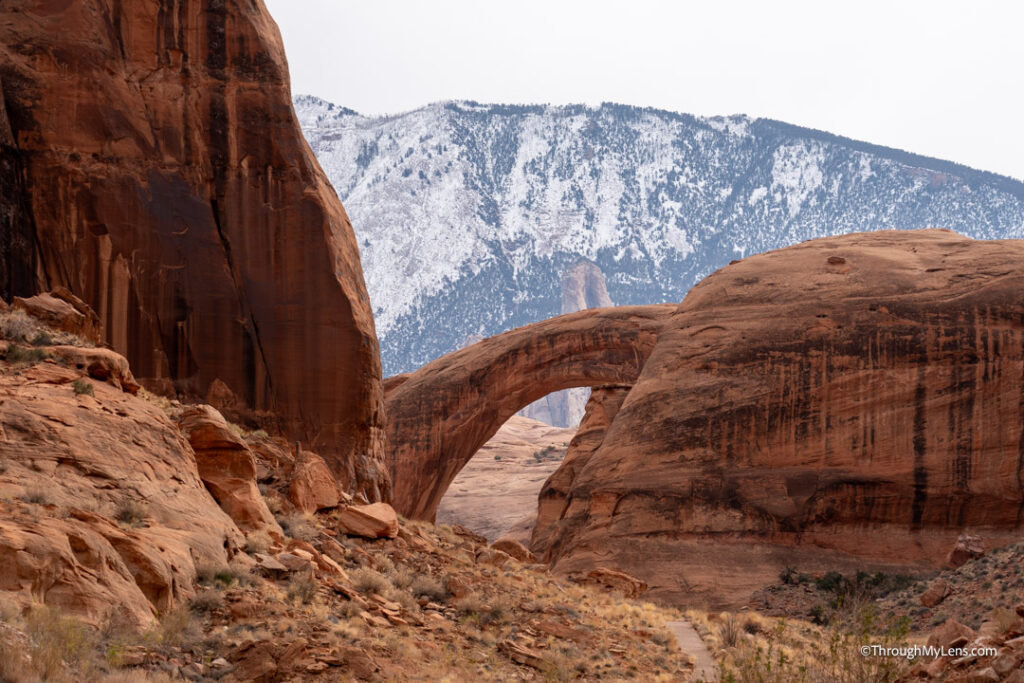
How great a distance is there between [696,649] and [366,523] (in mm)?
4719

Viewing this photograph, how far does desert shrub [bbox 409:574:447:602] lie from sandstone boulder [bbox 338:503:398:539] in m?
1.49

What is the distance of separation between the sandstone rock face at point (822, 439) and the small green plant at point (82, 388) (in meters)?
14.4

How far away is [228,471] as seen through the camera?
42.4ft

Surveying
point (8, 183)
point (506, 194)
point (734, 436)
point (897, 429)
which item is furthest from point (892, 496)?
point (506, 194)

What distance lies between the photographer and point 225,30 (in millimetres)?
19812

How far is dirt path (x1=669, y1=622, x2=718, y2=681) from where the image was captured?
46.3 ft

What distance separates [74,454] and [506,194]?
148 meters

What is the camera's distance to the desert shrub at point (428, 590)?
43.3 ft

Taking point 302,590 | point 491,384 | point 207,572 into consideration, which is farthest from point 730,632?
point 491,384

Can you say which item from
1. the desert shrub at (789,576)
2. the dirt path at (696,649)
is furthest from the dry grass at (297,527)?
the desert shrub at (789,576)

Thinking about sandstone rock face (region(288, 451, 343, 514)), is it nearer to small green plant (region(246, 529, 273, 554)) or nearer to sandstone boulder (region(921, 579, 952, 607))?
small green plant (region(246, 529, 273, 554))

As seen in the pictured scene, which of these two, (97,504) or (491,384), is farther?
(491,384)

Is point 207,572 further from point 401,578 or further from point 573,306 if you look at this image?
point 573,306

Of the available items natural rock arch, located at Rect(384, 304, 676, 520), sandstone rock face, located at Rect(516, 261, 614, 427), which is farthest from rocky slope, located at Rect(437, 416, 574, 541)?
sandstone rock face, located at Rect(516, 261, 614, 427)
